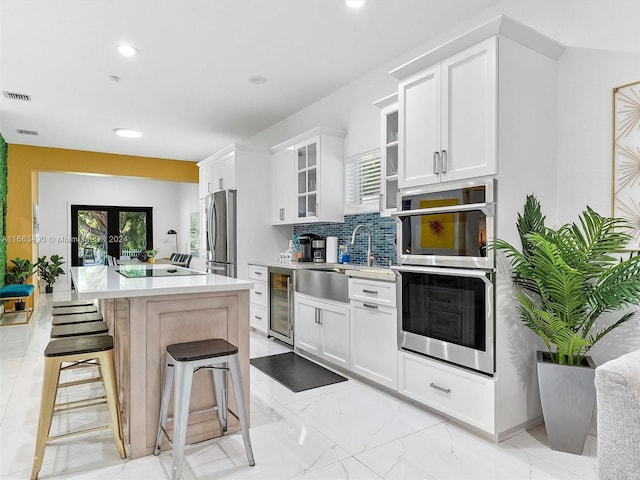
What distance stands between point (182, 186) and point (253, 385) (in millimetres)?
8878

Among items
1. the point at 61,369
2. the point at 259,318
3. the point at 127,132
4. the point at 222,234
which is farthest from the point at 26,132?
the point at 61,369

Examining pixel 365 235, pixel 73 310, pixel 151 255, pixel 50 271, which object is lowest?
pixel 50 271

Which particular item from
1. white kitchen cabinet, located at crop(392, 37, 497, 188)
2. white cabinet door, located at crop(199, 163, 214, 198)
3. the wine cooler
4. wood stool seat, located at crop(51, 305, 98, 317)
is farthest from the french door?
white kitchen cabinet, located at crop(392, 37, 497, 188)

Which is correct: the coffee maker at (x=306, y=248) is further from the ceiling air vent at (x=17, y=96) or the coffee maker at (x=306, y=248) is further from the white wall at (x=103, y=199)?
the white wall at (x=103, y=199)

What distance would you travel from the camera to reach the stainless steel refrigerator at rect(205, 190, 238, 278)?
509 centimetres

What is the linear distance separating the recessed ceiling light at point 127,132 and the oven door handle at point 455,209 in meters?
4.72

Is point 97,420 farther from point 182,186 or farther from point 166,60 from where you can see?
point 182,186

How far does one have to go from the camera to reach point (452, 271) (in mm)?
2467

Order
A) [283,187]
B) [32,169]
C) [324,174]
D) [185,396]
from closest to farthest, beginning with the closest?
[185,396] < [324,174] < [283,187] < [32,169]

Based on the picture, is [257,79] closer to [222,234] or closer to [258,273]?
[222,234]

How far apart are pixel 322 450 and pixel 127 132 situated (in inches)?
214

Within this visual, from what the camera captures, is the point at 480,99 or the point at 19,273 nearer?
the point at 480,99

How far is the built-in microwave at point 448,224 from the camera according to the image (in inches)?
91.4

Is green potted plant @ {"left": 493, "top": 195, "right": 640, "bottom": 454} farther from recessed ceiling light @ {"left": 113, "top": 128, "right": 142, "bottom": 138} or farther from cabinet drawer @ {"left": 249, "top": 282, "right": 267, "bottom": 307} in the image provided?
recessed ceiling light @ {"left": 113, "top": 128, "right": 142, "bottom": 138}
